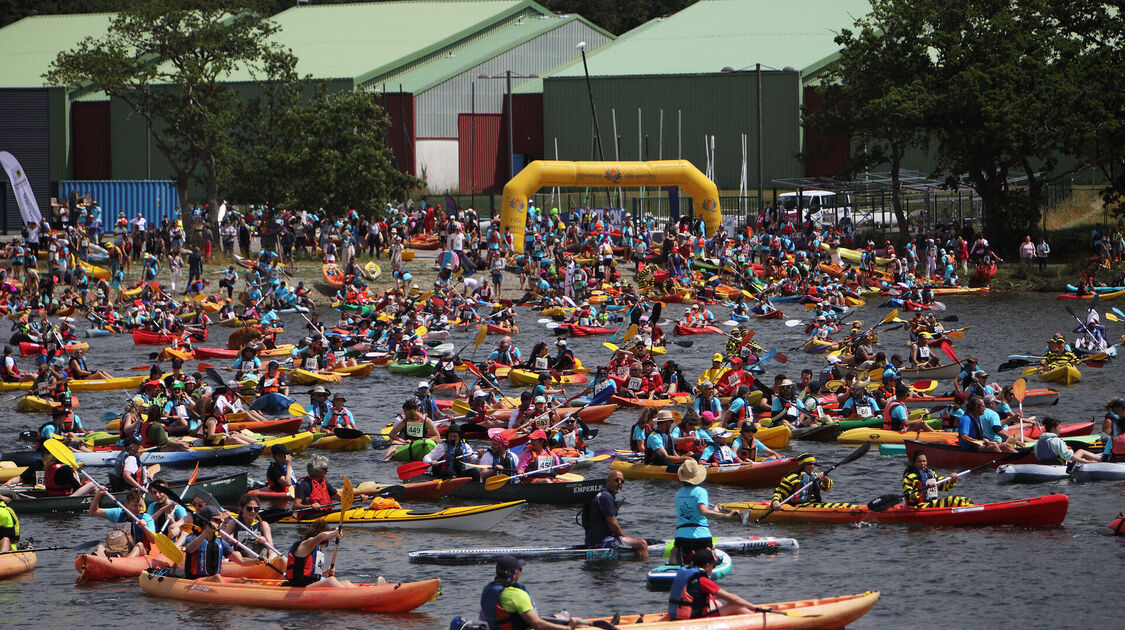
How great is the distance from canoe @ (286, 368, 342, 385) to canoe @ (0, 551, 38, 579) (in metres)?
14.6

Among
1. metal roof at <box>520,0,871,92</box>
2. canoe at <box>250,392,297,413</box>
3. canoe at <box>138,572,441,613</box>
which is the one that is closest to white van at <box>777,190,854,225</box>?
metal roof at <box>520,0,871,92</box>

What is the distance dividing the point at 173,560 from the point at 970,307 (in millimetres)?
34640

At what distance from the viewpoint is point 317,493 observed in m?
19.6

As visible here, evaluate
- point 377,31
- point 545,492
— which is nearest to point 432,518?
point 545,492

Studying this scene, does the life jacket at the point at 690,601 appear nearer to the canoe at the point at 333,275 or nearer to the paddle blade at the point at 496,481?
the paddle blade at the point at 496,481

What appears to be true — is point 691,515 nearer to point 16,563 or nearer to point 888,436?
point 16,563

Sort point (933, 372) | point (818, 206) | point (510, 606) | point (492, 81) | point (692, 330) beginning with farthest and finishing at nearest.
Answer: point (492, 81) < point (818, 206) < point (692, 330) < point (933, 372) < point (510, 606)

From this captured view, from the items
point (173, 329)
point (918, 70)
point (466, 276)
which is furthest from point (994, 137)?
point (173, 329)

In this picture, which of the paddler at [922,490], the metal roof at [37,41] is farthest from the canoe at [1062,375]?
the metal roof at [37,41]

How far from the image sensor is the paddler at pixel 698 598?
14.0 metres

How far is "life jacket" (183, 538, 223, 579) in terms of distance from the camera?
16.5 metres

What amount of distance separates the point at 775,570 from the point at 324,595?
564cm

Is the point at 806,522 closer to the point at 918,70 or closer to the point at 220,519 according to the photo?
the point at 220,519

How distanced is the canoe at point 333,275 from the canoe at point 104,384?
51.2 feet
